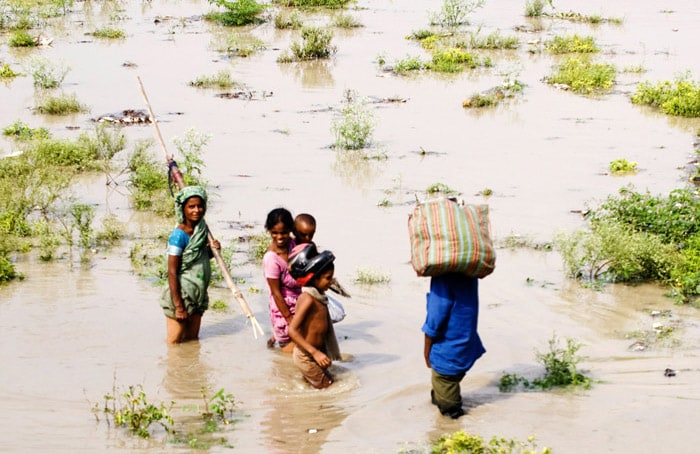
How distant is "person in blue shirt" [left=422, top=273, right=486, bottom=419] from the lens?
5.36 m

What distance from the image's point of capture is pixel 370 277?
26.3 feet

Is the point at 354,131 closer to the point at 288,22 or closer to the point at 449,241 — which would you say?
the point at 449,241

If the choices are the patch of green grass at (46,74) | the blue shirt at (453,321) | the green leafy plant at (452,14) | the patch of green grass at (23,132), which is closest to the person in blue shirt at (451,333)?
the blue shirt at (453,321)

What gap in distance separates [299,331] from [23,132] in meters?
7.39

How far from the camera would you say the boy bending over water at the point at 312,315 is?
575 centimetres

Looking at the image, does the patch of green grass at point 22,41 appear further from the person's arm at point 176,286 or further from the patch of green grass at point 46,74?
the person's arm at point 176,286

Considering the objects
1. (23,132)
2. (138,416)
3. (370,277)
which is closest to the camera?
(138,416)

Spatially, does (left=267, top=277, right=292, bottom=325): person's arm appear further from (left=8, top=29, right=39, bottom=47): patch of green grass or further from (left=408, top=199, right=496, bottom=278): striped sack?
(left=8, top=29, right=39, bottom=47): patch of green grass

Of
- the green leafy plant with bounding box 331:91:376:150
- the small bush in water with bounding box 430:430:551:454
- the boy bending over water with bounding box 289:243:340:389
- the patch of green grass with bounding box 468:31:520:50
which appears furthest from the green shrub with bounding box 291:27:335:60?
the small bush in water with bounding box 430:430:551:454

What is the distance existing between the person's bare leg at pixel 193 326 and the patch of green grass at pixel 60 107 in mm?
7337

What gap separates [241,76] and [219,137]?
145 inches

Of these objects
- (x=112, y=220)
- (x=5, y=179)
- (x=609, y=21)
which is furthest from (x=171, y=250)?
(x=609, y=21)

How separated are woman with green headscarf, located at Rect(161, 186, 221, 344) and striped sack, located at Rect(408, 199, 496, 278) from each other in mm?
1704

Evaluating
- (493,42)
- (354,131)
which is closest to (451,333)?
(354,131)
